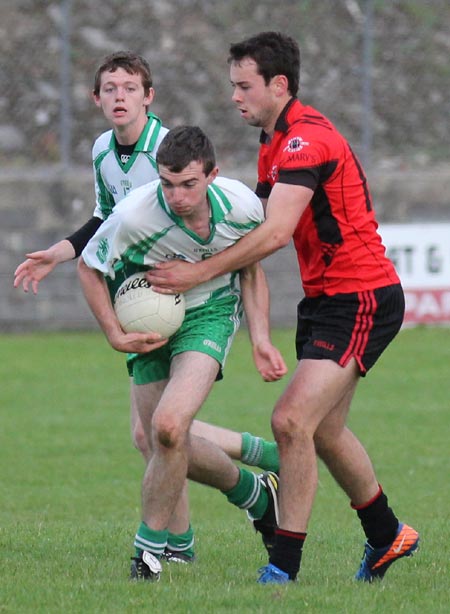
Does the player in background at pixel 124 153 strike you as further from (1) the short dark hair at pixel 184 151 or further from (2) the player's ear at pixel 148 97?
(1) the short dark hair at pixel 184 151

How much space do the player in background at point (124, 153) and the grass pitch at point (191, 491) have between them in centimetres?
52

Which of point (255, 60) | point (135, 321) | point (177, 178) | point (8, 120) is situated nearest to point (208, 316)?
point (135, 321)

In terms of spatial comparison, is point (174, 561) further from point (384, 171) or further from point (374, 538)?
point (384, 171)

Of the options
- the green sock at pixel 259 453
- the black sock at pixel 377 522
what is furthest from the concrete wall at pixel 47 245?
the black sock at pixel 377 522

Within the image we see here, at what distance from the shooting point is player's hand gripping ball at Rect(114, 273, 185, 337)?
5.92m

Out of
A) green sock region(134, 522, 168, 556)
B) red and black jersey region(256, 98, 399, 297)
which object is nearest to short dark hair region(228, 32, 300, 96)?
red and black jersey region(256, 98, 399, 297)

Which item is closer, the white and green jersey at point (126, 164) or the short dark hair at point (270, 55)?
the short dark hair at point (270, 55)

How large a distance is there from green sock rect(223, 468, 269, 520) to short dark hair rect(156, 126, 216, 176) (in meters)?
1.69

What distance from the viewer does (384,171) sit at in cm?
1778

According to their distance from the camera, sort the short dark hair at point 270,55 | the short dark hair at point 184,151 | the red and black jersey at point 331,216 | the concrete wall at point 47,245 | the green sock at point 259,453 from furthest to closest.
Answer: the concrete wall at point 47,245 < the green sock at point 259,453 < the short dark hair at point 270,55 < the red and black jersey at point 331,216 < the short dark hair at point 184,151

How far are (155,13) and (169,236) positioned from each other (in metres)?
12.0

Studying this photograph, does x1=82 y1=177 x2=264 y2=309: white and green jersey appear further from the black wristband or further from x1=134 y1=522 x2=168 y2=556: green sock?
x1=134 y1=522 x2=168 y2=556: green sock

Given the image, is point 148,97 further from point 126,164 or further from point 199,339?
point 199,339

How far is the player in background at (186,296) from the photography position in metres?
5.72
